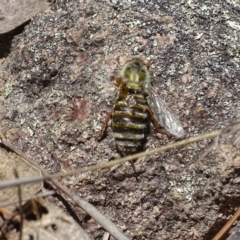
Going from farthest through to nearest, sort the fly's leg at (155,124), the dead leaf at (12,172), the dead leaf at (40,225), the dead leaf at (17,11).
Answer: the dead leaf at (17,11), the fly's leg at (155,124), the dead leaf at (12,172), the dead leaf at (40,225)

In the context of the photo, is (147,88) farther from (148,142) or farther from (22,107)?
(22,107)

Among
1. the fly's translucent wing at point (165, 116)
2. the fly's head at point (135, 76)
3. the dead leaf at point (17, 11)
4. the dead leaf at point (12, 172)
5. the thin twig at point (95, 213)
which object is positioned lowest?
the thin twig at point (95, 213)

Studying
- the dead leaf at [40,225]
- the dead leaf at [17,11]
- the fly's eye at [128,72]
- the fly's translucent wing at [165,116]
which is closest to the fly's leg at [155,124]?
the fly's translucent wing at [165,116]

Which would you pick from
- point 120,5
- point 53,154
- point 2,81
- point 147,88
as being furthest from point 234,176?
point 2,81

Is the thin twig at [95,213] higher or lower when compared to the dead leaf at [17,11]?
lower

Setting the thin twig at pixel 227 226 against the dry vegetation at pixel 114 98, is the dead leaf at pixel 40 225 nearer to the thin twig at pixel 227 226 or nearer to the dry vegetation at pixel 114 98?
the dry vegetation at pixel 114 98
